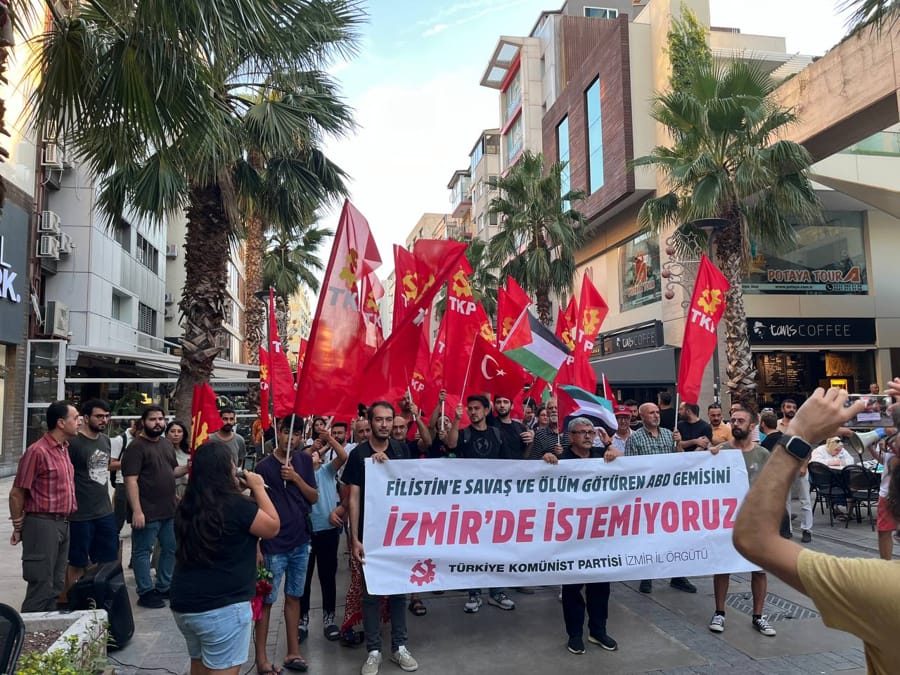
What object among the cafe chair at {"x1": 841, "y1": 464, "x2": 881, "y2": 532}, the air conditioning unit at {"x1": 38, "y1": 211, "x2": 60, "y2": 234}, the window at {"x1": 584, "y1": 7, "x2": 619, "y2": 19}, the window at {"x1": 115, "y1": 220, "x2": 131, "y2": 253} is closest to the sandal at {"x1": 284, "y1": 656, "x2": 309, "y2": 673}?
the cafe chair at {"x1": 841, "y1": 464, "x2": 881, "y2": 532}

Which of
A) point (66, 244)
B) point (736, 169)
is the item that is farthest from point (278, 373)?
point (66, 244)

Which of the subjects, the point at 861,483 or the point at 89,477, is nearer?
the point at 89,477

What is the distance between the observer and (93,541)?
619 centimetres

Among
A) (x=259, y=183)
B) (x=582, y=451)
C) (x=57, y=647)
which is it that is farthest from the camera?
(x=259, y=183)

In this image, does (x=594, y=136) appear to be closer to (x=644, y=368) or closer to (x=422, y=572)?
(x=644, y=368)

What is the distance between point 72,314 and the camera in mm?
20875

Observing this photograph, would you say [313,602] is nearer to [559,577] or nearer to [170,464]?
[170,464]

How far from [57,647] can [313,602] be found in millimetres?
2961

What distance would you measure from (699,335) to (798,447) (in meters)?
6.37

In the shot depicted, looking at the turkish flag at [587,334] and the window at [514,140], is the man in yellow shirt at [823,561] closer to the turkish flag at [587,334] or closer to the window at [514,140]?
the turkish flag at [587,334]

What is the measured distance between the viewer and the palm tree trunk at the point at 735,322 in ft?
46.8

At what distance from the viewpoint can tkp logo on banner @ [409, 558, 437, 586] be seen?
5223 millimetres

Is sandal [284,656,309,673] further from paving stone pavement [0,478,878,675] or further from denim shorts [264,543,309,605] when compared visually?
denim shorts [264,543,309,605]

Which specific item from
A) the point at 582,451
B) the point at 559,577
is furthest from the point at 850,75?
the point at 559,577
